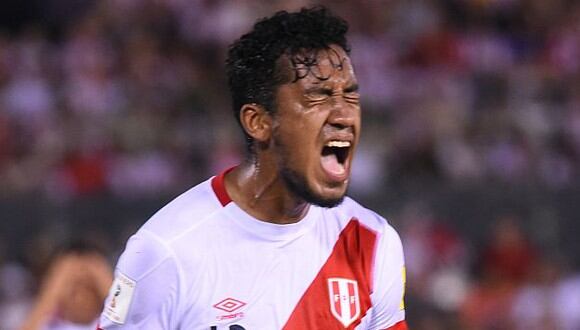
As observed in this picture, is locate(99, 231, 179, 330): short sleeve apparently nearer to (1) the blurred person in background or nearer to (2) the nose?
(2) the nose

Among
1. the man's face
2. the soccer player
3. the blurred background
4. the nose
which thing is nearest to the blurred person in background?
the blurred background

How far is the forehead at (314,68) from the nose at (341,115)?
2.8 inches

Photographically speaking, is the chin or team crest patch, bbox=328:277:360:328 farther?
team crest patch, bbox=328:277:360:328

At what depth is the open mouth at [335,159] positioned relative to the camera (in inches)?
146

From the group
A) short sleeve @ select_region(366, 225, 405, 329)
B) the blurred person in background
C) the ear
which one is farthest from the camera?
the blurred person in background

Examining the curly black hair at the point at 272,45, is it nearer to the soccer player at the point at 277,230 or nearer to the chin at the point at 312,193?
the soccer player at the point at 277,230

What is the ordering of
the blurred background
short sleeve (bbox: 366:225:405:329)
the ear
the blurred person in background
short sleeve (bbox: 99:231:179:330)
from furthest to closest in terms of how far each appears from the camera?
the blurred background < the blurred person in background < short sleeve (bbox: 366:225:405:329) < the ear < short sleeve (bbox: 99:231:179:330)

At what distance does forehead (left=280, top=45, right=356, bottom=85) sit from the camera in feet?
12.2

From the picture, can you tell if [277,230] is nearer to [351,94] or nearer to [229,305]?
[229,305]

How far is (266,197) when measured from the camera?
390cm

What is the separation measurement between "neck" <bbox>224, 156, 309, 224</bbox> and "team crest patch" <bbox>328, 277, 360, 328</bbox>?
0.74 ft

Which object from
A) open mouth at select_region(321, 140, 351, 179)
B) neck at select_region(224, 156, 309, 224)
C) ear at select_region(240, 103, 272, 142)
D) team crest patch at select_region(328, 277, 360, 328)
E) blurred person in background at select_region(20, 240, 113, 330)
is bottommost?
blurred person in background at select_region(20, 240, 113, 330)

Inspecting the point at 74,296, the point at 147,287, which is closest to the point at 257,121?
the point at 147,287

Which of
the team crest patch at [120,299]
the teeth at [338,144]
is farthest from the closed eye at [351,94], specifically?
the team crest patch at [120,299]
